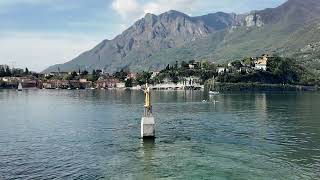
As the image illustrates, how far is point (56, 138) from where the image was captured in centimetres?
6619

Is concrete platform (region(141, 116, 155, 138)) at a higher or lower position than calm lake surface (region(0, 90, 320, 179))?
higher

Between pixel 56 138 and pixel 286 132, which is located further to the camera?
pixel 286 132

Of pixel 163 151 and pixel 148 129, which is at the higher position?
pixel 148 129

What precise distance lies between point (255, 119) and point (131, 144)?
4421 cm

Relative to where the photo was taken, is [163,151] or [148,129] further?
[148,129]

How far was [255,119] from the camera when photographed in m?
97.5

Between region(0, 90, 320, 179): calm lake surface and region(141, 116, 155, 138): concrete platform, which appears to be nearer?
region(0, 90, 320, 179): calm lake surface

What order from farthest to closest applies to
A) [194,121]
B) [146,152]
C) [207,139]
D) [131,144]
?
[194,121] < [207,139] < [131,144] < [146,152]

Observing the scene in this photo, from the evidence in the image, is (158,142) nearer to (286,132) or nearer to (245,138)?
(245,138)

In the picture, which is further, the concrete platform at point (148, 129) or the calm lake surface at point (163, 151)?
the concrete platform at point (148, 129)

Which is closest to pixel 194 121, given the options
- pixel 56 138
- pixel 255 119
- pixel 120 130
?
pixel 255 119

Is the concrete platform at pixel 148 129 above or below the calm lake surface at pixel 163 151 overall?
above

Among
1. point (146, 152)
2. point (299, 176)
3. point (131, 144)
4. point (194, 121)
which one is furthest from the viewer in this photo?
point (194, 121)

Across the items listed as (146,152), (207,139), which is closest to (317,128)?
(207,139)
